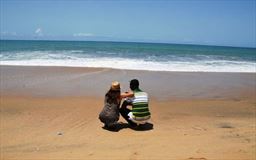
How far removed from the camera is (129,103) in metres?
7.46

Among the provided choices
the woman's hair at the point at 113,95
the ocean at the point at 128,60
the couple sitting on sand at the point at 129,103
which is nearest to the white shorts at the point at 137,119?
the couple sitting on sand at the point at 129,103

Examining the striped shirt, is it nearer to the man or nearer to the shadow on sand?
the man

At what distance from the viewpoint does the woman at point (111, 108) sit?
289 inches

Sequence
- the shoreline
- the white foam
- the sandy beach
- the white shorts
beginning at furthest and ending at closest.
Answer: the white foam
the shoreline
the white shorts
the sandy beach

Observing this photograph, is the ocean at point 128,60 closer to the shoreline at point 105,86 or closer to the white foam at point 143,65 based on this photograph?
the white foam at point 143,65

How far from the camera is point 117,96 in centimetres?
734

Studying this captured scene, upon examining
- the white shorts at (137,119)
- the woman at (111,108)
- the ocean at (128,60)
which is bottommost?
the ocean at (128,60)

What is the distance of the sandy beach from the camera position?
5.70 meters

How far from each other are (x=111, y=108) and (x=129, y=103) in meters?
0.42

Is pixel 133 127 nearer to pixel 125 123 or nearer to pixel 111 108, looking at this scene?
pixel 125 123

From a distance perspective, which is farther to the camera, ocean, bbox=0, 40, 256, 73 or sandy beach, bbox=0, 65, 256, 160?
ocean, bbox=0, 40, 256, 73

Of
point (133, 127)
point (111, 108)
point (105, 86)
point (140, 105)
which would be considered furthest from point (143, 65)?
point (140, 105)

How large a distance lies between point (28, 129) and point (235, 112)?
558cm

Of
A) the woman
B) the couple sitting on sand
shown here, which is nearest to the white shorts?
the couple sitting on sand
